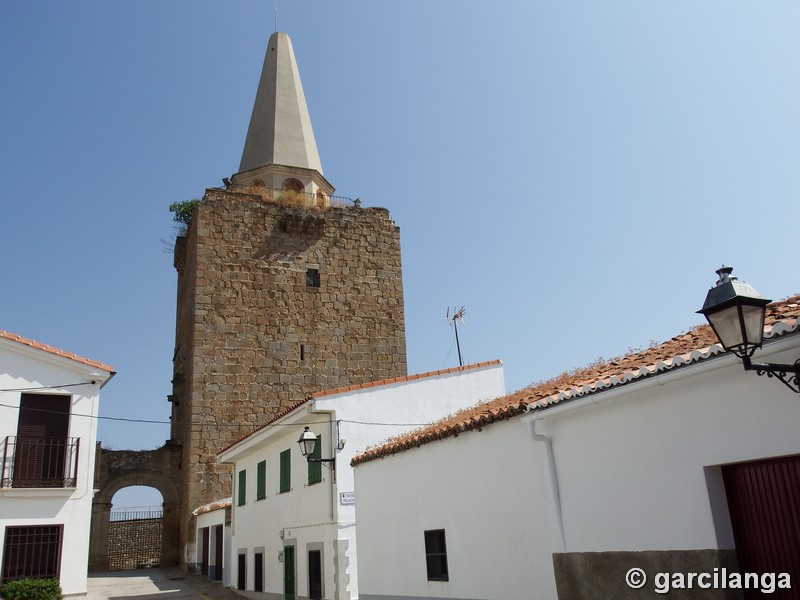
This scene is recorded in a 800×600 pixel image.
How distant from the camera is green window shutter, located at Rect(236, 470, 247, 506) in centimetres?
1994

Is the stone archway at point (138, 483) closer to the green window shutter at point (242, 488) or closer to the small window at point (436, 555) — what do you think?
the green window shutter at point (242, 488)

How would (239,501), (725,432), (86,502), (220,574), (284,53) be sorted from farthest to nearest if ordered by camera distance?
(284,53)
(220,574)
(239,501)
(86,502)
(725,432)

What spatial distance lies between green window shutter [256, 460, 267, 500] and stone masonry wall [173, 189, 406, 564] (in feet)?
22.2

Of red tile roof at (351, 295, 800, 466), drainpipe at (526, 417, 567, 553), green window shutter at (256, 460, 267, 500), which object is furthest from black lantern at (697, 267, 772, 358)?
green window shutter at (256, 460, 267, 500)

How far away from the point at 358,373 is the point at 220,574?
28.2 ft

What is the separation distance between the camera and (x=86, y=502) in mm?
15477

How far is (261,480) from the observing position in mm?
18500

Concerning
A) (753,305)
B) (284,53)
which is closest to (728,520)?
(753,305)

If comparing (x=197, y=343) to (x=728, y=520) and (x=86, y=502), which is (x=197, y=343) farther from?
(x=728, y=520)

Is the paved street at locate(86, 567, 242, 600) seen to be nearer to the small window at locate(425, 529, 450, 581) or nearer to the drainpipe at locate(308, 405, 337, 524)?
the drainpipe at locate(308, 405, 337, 524)

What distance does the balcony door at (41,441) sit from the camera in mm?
15211

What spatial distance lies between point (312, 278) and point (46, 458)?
1413 cm

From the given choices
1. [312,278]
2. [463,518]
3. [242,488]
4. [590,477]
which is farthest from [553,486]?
[312,278]

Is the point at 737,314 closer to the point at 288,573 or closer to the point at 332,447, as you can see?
the point at 332,447
